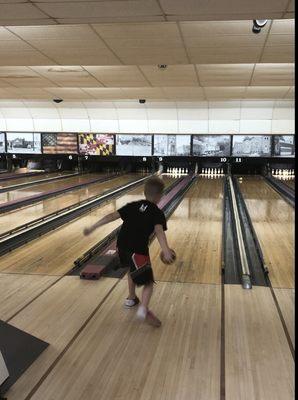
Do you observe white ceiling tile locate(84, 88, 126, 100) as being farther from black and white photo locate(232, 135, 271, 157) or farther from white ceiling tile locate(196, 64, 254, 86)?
black and white photo locate(232, 135, 271, 157)

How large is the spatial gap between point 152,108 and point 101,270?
14962 millimetres

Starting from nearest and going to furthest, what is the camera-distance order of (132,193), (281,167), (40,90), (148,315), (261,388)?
1. (261,388)
2. (148,315)
3. (132,193)
4. (40,90)
5. (281,167)

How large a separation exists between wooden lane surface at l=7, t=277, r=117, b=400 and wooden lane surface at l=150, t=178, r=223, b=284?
0.95 metres

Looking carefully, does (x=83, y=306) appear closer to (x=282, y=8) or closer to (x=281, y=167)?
(x=282, y=8)

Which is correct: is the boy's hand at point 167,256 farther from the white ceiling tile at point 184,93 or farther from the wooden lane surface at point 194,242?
the white ceiling tile at point 184,93

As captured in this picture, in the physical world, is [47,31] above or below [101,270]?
above

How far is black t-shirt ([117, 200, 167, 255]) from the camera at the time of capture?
364 centimetres

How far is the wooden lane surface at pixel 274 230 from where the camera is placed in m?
5.29

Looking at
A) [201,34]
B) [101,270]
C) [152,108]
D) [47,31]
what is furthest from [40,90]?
[101,270]

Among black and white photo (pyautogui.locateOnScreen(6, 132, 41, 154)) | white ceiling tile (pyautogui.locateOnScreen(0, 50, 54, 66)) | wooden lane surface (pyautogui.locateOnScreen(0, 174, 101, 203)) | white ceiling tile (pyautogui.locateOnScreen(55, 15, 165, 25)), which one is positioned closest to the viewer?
white ceiling tile (pyautogui.locateOnScreen(55, 15, 165, 25))

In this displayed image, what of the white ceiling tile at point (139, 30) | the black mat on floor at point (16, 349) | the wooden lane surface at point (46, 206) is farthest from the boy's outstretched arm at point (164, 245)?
the wooden lane surface at point (46, 206)

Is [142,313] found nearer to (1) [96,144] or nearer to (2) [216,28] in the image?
(2) [216,28]

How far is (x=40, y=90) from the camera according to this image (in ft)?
46.8

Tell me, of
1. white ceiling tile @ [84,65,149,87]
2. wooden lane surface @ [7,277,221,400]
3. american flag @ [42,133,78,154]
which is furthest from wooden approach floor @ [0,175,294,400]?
american flag @ [42,133,78,154]
